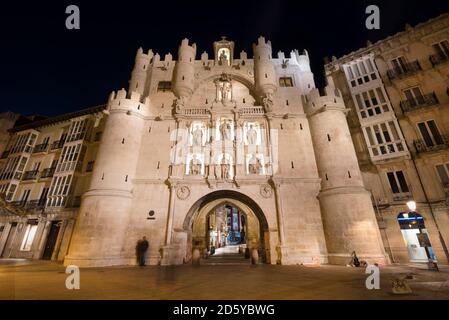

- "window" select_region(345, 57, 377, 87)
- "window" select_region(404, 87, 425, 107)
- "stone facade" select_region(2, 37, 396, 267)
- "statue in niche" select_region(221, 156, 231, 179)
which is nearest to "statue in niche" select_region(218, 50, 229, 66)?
"stone facade" select_region(2, 37, 396, 267)

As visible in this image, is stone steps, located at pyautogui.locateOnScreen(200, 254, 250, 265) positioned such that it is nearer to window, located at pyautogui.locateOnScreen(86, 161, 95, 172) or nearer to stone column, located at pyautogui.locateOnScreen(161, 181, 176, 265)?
stone column, located at pyautogui.locateOnScreen(161, 181, 176, 265)

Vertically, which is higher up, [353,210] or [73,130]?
[73,130]

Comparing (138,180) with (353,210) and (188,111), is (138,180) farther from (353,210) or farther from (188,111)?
(353,210)

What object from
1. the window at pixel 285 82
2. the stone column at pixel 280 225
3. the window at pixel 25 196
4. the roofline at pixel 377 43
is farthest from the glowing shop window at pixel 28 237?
the roofline at pixel 377 43

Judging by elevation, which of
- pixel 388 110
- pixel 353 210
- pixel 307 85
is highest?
pixel 307 85

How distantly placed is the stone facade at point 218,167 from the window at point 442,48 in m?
9.77

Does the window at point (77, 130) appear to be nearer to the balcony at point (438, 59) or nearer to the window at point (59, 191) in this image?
the window at point (59, 191)

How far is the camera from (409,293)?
249 inches

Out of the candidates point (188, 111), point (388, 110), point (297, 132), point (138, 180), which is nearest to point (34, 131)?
point (138, 180)

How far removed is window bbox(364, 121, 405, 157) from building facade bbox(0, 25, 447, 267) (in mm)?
216

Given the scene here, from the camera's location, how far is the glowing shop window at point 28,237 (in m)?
21.8

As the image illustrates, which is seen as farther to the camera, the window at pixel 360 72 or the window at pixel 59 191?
the window at pixel 59 191

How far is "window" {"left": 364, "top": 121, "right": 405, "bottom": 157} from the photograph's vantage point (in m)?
18.2

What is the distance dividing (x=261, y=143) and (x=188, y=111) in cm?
767
